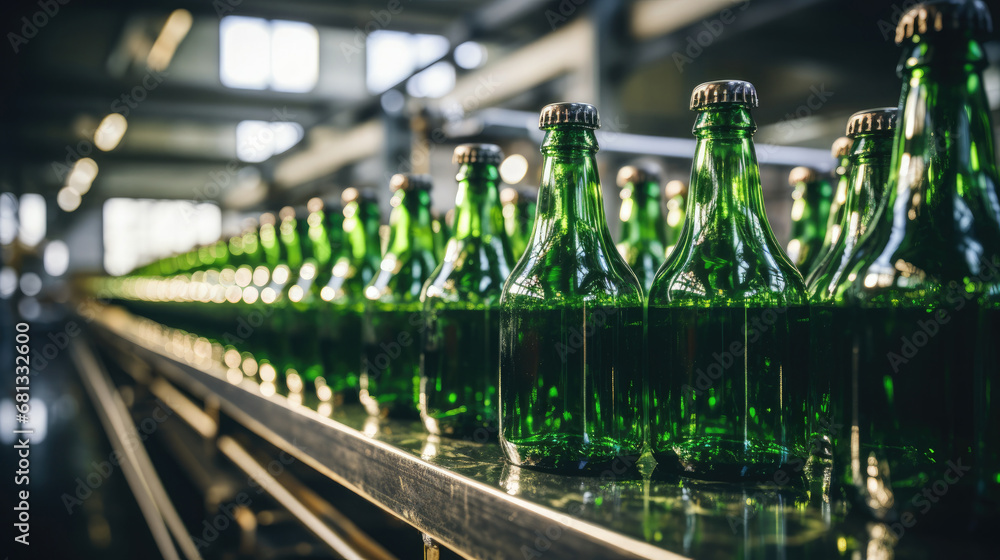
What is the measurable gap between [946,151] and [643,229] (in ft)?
1.65

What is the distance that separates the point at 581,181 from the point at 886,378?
0.30 metres

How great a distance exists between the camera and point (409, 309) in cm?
100

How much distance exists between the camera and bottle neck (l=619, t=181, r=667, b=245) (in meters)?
0.90

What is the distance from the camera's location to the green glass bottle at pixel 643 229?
906mm

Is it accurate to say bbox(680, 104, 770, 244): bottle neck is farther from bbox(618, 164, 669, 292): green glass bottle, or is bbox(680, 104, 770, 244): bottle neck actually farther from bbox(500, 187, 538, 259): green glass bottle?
bbox(500, 187, 538, 259): green glass bottle

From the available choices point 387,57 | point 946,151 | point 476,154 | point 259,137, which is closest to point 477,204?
point 476,154

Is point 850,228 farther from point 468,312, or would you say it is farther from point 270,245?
point 270,245

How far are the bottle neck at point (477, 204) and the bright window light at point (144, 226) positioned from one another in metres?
15.4

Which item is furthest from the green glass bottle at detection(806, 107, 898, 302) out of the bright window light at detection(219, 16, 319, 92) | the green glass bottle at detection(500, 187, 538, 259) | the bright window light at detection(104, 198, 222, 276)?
Result: the bright window light at detection(104, 198, 222, 276)

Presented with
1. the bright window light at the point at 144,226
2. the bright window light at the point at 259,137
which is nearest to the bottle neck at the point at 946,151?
the bright window light at the point at 259,137

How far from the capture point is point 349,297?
3.95 feet

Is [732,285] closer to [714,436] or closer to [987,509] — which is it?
[714,436]

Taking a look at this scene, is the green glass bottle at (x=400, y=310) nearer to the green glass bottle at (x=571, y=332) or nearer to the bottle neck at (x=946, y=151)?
the green glass bottle at (x=571, y=332)

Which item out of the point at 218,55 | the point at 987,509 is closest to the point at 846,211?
the point at 987,509
